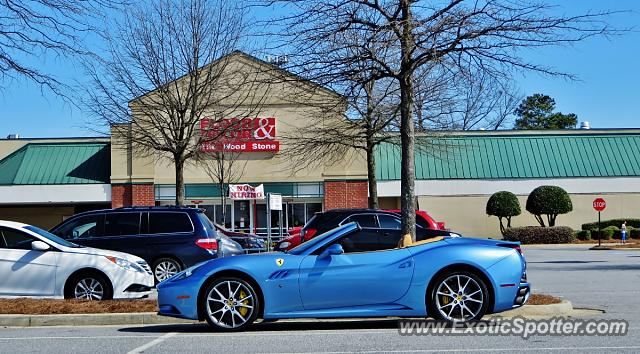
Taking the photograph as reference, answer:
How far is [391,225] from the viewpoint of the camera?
63.2 feet

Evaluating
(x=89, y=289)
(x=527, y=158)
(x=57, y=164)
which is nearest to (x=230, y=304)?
(x=89, y=289)

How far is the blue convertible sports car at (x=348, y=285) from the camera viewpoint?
9938mm

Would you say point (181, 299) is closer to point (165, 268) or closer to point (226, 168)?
point (165, 268)

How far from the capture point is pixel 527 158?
148 ft

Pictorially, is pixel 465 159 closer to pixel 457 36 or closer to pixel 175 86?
pixel 175 86

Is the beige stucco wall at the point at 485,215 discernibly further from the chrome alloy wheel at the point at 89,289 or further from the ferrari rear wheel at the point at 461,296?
Result: the ferrari rear wheel at the point at 461,296

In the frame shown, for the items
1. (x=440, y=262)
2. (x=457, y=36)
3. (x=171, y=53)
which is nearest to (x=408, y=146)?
(x=457, y=36)

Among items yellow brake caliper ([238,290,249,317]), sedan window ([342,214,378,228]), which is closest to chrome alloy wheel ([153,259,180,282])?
sedan window ([342,214,378,228])

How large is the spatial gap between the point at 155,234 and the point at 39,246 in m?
3.77

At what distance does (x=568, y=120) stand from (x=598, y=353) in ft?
254

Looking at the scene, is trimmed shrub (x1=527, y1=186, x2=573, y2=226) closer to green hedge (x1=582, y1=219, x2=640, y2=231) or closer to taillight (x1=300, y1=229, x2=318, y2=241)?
green hedge (x1=582, y1=219, x2=640, y2=231)

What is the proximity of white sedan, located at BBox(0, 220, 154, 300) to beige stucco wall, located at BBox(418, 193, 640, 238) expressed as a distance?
3154 centimetres

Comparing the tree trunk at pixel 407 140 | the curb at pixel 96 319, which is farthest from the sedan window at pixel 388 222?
the curb at pixel 96 319

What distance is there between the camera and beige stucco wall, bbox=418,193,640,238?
43938 millimetres
